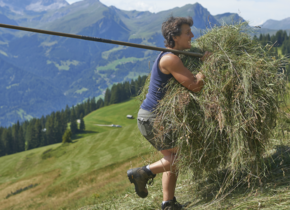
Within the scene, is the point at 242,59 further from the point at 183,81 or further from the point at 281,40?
the point at 281,40

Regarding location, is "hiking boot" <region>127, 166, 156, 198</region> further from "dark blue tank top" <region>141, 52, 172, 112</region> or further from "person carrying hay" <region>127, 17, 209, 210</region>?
"dark blue tank top" <region>141, 52, 172, 112</region>

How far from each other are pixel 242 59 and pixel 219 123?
1.10 metres

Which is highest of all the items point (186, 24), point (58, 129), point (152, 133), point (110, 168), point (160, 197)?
point (186, 24)

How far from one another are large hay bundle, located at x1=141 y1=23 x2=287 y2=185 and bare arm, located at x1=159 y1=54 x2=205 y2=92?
0.37ft

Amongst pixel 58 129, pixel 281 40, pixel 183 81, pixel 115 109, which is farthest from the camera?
pixel 115 109

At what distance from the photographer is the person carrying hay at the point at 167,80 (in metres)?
3.80

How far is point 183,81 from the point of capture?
3.79 m

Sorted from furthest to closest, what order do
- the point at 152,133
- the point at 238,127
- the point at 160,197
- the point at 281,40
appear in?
the point at 281,40 < the point at 160,197 < the point at 152,133 < the point at 238,127

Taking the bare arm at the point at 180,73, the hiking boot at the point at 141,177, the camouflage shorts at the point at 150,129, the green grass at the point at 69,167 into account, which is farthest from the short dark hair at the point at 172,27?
the hiking boot at the point at 141,177

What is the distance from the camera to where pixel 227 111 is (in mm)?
3590

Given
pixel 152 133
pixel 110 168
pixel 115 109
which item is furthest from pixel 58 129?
pixel 152 133

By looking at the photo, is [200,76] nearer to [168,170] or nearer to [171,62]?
[171,62]

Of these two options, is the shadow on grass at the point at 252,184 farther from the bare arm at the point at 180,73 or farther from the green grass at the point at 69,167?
the green grass at the point at 69,167

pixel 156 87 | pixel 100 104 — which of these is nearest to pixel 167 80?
pixel 156 87
